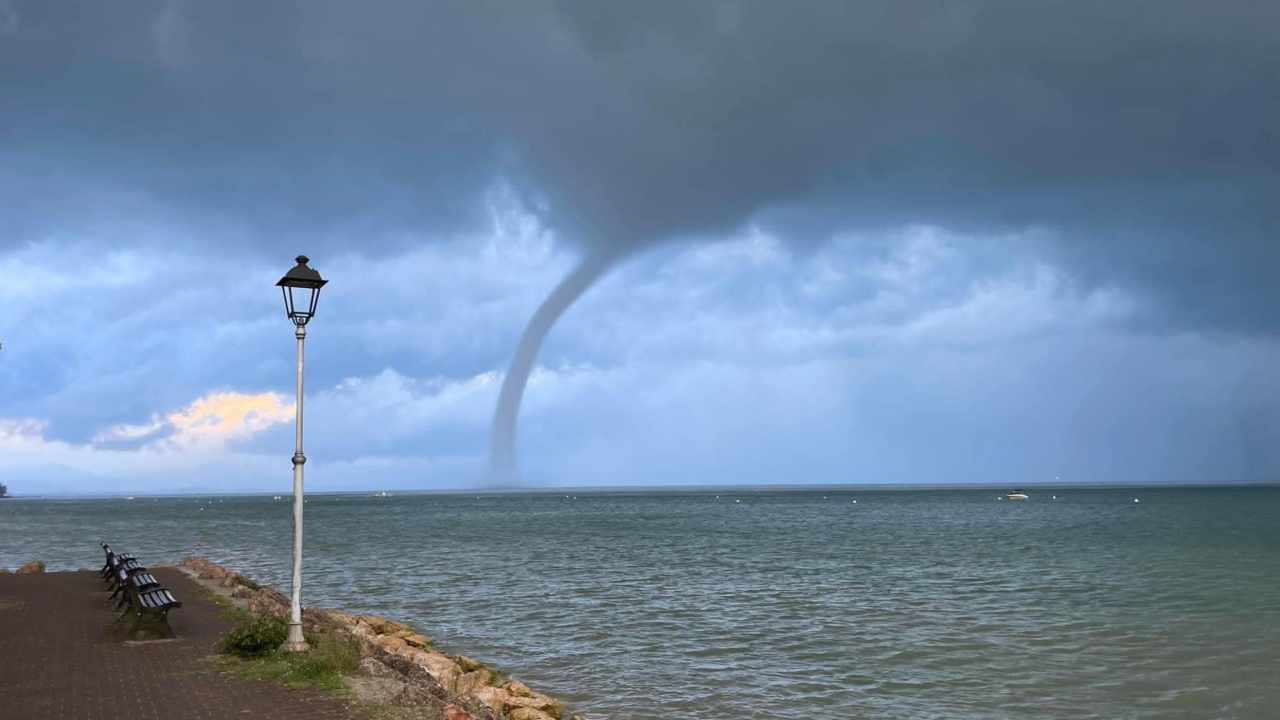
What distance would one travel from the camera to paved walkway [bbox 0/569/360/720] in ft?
43.3

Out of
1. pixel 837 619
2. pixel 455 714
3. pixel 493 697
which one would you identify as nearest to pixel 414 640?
pixel 493 697

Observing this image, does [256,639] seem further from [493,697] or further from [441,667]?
[493,697]

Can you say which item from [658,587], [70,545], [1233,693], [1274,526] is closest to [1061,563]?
[658,587]

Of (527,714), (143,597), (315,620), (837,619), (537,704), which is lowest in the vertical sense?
(837,619)

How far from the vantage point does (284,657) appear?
16.4 m

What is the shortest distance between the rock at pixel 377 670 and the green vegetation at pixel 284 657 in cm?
16

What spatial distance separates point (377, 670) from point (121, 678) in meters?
4.25

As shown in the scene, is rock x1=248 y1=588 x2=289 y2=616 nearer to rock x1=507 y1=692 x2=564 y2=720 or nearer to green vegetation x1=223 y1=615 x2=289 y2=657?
green vegetation x1=223 y1=615 x2=289 y2=657

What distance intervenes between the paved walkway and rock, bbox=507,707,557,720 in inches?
153

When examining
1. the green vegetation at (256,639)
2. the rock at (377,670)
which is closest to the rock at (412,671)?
the rock at (377,670)

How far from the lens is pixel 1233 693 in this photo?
66.2ft

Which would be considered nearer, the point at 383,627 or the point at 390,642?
the point at 390,642

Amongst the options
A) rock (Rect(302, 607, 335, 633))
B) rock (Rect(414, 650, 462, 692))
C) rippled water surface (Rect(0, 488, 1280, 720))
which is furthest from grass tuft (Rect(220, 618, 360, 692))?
rippled water surface (Rect(0, 488, 1280, 720))

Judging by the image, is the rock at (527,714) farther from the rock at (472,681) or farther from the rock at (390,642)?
the rock at (390,642)
